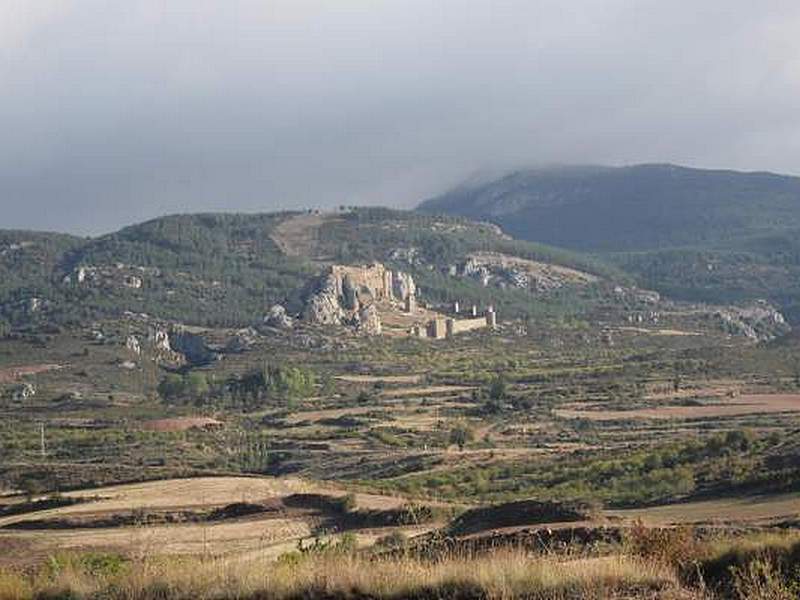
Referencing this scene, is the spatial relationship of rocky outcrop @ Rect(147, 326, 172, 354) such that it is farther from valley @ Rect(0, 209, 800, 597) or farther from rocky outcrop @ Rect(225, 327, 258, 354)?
rocky outcrop @ Rect(225, 327, 258, 354)

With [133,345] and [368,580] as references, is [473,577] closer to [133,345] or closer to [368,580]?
[368,580]

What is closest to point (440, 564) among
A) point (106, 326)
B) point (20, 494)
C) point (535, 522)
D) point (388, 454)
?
point (535, 522)

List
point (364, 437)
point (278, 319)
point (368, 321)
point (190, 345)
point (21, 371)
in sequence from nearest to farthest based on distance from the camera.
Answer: point (364, 437) < point (21, 371) < point (190, 345) < point (278, 319) < point (368, 321)

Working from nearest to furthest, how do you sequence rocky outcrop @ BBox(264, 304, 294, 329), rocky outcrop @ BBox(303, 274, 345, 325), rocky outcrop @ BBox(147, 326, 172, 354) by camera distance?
rocky outcrop @ BBox(147, 326, 172, 354) → rocky outcrop @ BBox(264, 304, 294, 329) → rocky outcrop @ BBox(303, 274, 345, 325)

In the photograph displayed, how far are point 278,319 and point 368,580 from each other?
174 m

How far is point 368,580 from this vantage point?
12945mm

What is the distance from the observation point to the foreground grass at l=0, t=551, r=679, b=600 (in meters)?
12.2

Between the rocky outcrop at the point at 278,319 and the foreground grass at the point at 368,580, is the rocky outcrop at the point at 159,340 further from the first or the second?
the foreground grass at the point at 368,580

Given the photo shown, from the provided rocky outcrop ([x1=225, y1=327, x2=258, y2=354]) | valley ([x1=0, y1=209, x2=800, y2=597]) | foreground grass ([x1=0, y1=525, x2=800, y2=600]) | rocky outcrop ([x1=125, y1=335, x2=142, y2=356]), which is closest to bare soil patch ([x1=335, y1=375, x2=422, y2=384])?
valley ([x1=0, y1=209, x2=800, y2=597])

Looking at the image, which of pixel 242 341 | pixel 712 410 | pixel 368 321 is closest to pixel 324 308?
pixel 368 321

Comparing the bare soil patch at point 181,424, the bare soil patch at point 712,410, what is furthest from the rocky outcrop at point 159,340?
the bare soil patch at point 712,410

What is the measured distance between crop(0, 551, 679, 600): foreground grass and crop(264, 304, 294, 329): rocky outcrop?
556ft

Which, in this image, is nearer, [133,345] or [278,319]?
[133,345]

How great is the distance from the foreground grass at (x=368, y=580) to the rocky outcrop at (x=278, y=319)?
169351 millimetres
